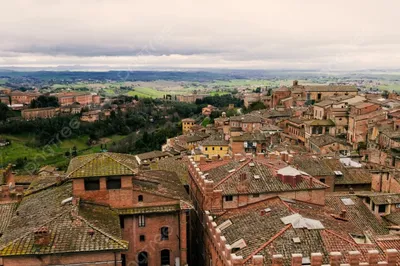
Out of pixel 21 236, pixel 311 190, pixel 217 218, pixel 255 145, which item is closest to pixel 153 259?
pixel 217 218

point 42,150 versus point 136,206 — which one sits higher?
point 136,206

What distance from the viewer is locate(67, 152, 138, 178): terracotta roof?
103 ft

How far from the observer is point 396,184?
45.7 m

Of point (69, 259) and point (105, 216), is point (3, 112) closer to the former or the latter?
point (105, 216)

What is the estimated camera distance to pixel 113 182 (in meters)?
32.1

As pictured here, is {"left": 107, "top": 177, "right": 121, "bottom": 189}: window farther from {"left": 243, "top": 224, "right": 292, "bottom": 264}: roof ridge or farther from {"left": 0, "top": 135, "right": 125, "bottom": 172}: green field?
{"left": 0, "top": 135, "right": 125, "bottom": 172}: green field

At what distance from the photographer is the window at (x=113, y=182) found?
105 ft

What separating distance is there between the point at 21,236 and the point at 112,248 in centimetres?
601

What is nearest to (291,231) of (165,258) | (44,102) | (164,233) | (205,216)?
(205,216)

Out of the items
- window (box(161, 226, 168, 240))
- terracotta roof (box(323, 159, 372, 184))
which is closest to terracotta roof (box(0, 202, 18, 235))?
window (box(161, 226, 168, 240))

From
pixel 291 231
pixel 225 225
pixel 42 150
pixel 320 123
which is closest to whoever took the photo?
pixel 291 231

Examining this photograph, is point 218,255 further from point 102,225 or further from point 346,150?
point 346,150

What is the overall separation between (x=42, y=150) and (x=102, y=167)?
9377cm

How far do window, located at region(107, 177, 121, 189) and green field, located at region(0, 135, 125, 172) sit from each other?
67146 mm
